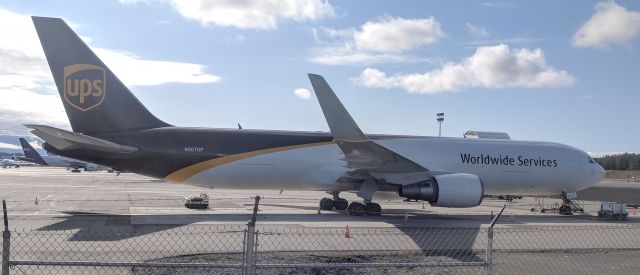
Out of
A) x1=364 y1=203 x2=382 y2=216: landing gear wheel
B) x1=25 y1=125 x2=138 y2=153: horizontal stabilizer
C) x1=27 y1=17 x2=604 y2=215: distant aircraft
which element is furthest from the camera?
x1=364 y1=203 x2=382 y2=216: landing gear wheel

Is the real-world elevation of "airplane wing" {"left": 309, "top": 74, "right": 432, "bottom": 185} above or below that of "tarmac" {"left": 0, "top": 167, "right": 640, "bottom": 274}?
above

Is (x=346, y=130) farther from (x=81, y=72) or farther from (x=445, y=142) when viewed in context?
(x=81, y=72)

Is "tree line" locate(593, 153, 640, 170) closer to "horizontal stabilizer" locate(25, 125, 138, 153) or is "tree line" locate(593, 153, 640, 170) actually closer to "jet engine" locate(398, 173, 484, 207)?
"jet engine" locate(398, 173, 484, 207)

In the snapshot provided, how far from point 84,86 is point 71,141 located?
2093mm

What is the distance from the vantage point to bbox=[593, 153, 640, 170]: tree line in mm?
104812

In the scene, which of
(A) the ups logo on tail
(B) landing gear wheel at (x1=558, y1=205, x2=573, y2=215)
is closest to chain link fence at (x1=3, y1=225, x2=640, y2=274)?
(A) the ups logo on tail

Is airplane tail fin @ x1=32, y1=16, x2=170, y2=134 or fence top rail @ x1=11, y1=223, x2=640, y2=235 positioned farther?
airplane tail fin @ x1=32, y1=16, x2=170, y2=134

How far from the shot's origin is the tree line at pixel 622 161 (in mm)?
104812

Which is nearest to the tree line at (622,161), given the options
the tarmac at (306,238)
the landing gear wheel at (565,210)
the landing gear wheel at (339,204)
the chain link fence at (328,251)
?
the landing gear wheel at (565,210)

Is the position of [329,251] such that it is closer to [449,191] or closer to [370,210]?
[449,191]

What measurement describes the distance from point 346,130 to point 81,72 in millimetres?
8667

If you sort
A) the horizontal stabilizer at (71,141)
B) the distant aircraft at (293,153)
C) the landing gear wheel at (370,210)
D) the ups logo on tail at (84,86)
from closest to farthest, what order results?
the horizontal stabilizer at (71,141) → the distant aircraft at (293,153) → the ups logo on tail at (84,86) → the landing gear wheel at (370,210)

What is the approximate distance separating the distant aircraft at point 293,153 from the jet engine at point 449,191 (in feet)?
0.10

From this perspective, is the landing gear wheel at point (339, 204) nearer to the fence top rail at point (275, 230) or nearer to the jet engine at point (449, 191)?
the jet engine at point (449, 191)
